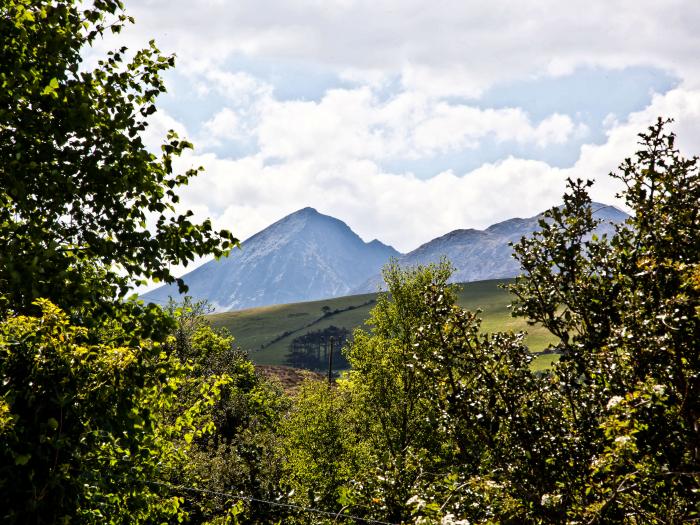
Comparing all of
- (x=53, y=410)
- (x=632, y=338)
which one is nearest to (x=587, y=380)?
(x=632, y=338)

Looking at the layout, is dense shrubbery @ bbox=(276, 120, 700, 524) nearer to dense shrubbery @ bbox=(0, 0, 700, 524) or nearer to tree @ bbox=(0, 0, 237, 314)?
dense shrubbery @ bbox=(0, 0, 700, 524)

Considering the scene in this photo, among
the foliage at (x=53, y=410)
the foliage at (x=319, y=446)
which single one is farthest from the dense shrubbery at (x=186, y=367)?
the foliage at (x=319, y=446)

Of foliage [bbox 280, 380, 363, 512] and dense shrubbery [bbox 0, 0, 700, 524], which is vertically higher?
dense shrubbery [bbox 0, 0, 700, 524]

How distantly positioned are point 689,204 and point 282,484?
27.9 m

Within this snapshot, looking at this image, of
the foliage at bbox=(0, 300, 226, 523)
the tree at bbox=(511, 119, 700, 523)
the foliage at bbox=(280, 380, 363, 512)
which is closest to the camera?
the foliage at bbox=(0, 300, 226, 523)

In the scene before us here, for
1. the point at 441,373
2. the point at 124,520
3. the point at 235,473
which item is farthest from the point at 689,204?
the point at 235,473

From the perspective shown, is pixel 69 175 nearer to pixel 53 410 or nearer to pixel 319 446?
pixel 53 410

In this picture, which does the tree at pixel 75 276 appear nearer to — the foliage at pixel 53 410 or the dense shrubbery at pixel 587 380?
the foliage at pixel 53 410

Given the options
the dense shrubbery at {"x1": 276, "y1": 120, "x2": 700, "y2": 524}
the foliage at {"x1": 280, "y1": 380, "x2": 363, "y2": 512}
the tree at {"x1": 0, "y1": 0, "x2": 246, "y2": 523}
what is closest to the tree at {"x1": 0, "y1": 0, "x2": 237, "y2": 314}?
the tree at {"x1": 0, "y1": 0, "x2": 246, "y2": 523}

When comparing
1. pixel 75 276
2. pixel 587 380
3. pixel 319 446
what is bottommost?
pixel 319 446

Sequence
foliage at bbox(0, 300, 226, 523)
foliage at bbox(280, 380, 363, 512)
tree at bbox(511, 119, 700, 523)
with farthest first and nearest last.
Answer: foliage at bbox(280, 380, 363, 512), tree at bbox(511, 119, 700, 523), foliage at bbox(0, 300, 226, 523)

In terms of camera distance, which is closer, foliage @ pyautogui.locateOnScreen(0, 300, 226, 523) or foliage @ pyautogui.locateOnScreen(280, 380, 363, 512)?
foliage @ pyautogui.locateOnScreen(0, 300, 226, 523)

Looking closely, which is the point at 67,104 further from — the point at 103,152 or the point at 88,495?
the point at 88,495

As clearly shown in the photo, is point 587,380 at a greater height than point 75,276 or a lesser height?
lesser
